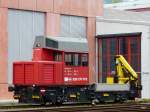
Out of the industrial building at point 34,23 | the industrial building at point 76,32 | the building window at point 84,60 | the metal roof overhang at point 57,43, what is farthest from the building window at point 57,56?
the industrial building at point 34,23

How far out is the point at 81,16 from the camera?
44281mm

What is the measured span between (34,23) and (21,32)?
1527mm

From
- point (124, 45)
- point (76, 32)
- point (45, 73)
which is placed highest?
point (76, 32)

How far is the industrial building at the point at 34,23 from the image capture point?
3800 cm

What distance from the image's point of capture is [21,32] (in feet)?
130

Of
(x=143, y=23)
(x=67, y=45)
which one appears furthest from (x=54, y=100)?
(x=143, y=23)

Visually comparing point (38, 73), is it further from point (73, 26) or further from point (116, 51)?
point (116, 51)

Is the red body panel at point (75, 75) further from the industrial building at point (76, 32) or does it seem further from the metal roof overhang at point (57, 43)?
the industrial building at point (76, 32)

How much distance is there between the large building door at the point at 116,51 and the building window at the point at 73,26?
1.77 m

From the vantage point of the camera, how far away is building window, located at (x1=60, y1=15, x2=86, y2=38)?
42781mm

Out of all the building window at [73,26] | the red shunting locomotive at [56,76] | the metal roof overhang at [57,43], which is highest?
the building window at [73,26]

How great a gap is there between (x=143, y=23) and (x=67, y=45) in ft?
44.9

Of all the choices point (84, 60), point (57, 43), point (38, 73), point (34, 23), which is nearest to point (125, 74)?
point (84, 60)

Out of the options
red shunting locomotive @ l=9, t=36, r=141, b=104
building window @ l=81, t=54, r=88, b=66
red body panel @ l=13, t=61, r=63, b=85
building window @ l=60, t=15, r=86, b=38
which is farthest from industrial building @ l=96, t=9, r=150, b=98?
red body panel @ l=13, t=61, r=63, b=85
